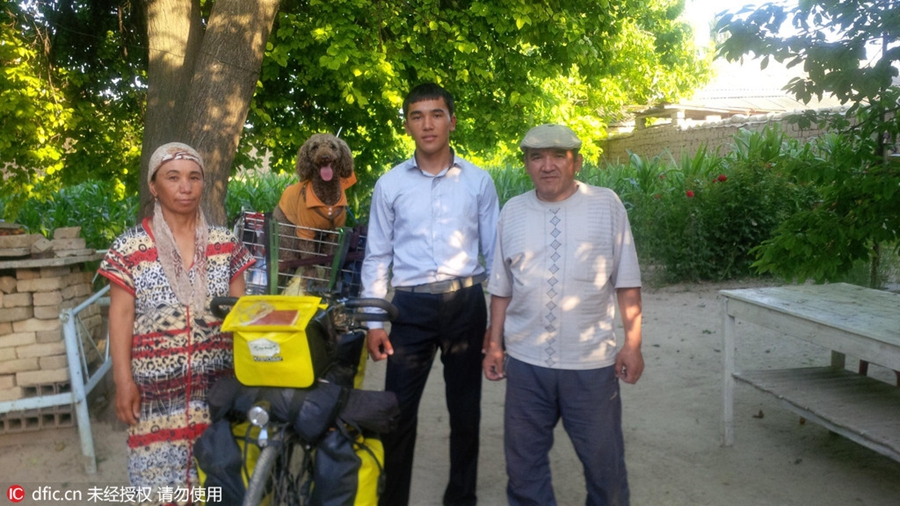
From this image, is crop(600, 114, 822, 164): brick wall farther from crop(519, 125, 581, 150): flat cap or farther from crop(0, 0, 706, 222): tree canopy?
crop(519, 125, 581, 150): flat cap

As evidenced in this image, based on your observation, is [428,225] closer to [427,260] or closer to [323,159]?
[427,260]

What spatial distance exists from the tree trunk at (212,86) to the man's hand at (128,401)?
2888 mm

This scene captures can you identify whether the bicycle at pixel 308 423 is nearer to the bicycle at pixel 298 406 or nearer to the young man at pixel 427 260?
the bicycle at pixel 298 406

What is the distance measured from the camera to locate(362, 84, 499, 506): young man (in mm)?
3492

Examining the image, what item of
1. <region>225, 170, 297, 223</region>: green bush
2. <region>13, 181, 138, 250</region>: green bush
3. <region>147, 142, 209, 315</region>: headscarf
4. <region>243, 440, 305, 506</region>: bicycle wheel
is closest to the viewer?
<region>243, 440, 305, 506</region>: bicycle wheel

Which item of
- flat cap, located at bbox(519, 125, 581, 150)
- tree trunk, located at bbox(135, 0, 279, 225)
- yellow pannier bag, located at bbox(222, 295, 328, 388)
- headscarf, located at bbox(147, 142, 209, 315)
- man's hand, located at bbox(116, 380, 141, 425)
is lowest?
man's hand, located at bbox(116, 380, 141, 425)

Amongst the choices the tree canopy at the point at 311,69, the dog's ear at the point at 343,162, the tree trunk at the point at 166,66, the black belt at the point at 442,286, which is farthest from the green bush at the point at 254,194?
the black belt at the point at 442,286

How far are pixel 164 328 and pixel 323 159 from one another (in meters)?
2.85

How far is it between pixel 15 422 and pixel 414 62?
4859 mm

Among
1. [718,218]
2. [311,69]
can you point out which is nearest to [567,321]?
[311,69]

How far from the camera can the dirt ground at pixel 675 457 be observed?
4223 millimetres

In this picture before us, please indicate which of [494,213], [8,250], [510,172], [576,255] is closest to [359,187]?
[510,172]

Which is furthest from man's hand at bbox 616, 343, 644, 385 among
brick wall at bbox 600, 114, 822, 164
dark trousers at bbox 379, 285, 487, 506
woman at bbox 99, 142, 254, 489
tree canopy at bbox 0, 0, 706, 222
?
brick wall at bbox 600, 114, 822, 164

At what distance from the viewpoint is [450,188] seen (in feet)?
11.7
